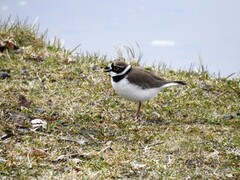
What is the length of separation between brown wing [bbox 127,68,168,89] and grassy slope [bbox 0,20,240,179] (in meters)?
0.54

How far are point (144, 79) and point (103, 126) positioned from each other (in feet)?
3.05

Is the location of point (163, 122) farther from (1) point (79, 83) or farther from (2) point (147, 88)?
(1) point (79, 83)

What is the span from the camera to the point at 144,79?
8.70m

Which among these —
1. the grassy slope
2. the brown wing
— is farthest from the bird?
the grassy slope

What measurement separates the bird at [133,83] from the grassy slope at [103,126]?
371 millimetres

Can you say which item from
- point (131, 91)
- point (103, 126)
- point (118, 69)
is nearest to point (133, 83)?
point (131, 91)

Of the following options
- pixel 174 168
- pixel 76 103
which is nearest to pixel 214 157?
pixel 174 168

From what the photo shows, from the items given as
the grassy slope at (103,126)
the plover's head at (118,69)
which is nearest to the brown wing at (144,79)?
the plover's head at (118,69)

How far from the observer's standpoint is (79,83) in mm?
10047

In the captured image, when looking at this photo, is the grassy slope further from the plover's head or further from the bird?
the plover's head

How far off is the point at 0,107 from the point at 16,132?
894 mm

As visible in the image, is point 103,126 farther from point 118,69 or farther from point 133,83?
point 118,69

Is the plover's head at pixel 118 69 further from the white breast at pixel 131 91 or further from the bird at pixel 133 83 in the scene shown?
the white breast at pixel 131 91

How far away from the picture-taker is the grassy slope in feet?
22.7
